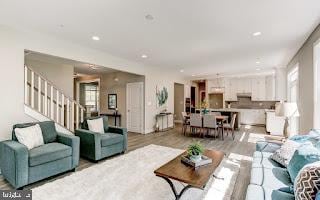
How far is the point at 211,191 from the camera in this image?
8.15 feet

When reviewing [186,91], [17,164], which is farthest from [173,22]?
[186,91]

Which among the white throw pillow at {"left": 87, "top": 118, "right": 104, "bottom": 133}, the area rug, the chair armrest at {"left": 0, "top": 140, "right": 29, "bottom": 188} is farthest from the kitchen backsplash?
the chair armrest at {"left": 0, "top": 140, "right": 29, "bottom": 188}

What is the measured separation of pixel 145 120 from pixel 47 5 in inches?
192

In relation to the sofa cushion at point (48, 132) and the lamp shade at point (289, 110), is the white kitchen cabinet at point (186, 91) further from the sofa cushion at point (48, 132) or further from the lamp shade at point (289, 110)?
the sofa cushion at point (48, 132)

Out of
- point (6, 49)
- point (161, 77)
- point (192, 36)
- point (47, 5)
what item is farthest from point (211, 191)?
point (161, 77)

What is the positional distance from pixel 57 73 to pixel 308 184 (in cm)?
673

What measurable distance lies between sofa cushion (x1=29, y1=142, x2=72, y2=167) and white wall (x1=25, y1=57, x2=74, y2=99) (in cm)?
313

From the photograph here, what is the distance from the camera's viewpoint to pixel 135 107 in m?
7.00

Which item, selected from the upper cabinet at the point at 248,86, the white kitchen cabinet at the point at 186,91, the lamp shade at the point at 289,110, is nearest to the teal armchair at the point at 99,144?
the lamp shade at the point at 289,110

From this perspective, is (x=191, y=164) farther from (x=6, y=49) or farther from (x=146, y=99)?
(x=146, y=99)

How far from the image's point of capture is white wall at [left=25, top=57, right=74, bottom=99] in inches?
217

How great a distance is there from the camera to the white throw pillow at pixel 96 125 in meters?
4.08

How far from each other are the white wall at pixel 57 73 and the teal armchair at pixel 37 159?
3020 mm

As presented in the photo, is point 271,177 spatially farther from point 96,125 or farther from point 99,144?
point 96,125
